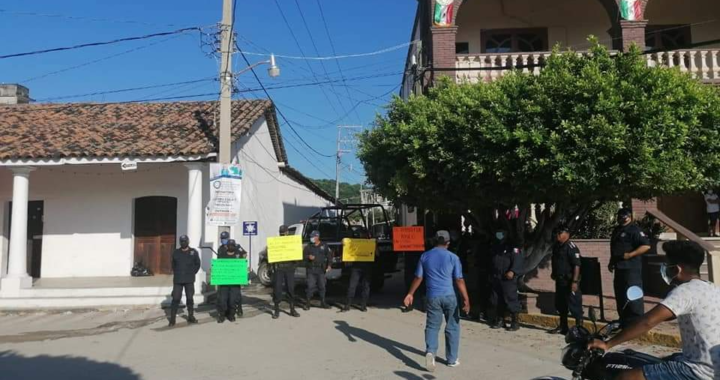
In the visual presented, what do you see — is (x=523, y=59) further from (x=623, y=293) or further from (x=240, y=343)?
(x=240, y=343)

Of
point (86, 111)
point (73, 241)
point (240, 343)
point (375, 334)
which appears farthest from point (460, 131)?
point (86, 111)

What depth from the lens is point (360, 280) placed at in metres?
11.4

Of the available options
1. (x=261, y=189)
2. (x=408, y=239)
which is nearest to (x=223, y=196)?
(x=408, y=239)

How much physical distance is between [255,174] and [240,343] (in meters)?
9.79

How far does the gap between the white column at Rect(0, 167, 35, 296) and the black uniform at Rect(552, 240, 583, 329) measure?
11.2 metres

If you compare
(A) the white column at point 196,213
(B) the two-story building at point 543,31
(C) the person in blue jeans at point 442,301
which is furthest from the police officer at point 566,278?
(A) the white column at point 196,213

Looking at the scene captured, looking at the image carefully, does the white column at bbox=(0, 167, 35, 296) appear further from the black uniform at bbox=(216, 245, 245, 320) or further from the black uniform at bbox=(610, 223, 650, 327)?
the black uniform at bbox=(610, 223, 650, 327)

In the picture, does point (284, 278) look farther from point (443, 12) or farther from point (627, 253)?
point (443, 12)

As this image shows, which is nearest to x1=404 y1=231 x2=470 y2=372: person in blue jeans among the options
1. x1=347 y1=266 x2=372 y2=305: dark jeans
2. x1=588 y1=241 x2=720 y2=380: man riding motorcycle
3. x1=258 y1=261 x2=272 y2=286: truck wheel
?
x1=588 y1=241 x2=720 y2=380: man riding motorcycle

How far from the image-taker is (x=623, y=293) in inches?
301

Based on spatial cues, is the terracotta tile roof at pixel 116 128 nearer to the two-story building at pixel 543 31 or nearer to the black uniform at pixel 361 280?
the black uniform at pixel 361 280

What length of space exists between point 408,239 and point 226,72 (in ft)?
17.3

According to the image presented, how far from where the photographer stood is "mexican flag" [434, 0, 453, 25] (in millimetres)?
12781

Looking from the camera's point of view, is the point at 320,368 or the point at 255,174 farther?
the point at 255,174
